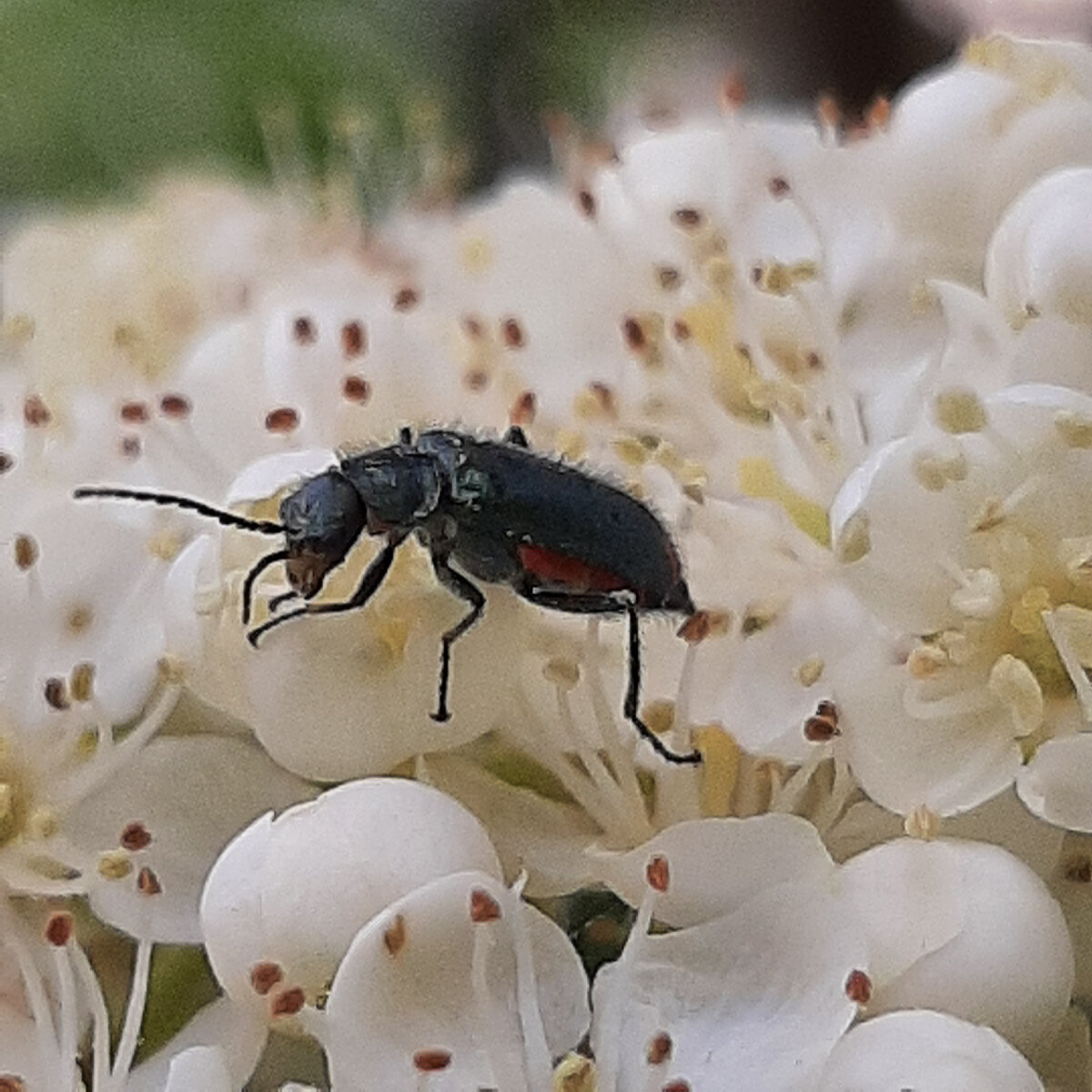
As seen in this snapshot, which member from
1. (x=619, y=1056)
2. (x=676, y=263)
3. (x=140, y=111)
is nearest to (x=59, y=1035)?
(x=619, y=1056)

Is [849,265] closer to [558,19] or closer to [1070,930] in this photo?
[1070,930]

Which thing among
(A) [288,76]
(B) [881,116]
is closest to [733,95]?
(B) [881,116]

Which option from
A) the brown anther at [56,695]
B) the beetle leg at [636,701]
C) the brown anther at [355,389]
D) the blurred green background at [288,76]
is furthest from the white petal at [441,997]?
the blurred green background at [288,76]

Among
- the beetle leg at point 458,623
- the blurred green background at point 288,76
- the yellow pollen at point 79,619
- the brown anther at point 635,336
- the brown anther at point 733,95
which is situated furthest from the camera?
the blurred green background at point 288,76

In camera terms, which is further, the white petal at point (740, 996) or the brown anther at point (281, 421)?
the brown anther at point (281, 421)

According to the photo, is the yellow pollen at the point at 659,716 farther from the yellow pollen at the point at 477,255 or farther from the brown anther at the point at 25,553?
the yellow pollen at the point at 477,255

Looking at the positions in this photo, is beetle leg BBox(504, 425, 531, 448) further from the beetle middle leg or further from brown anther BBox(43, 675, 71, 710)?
brown anther BBox(43, 675, 71, 710)
